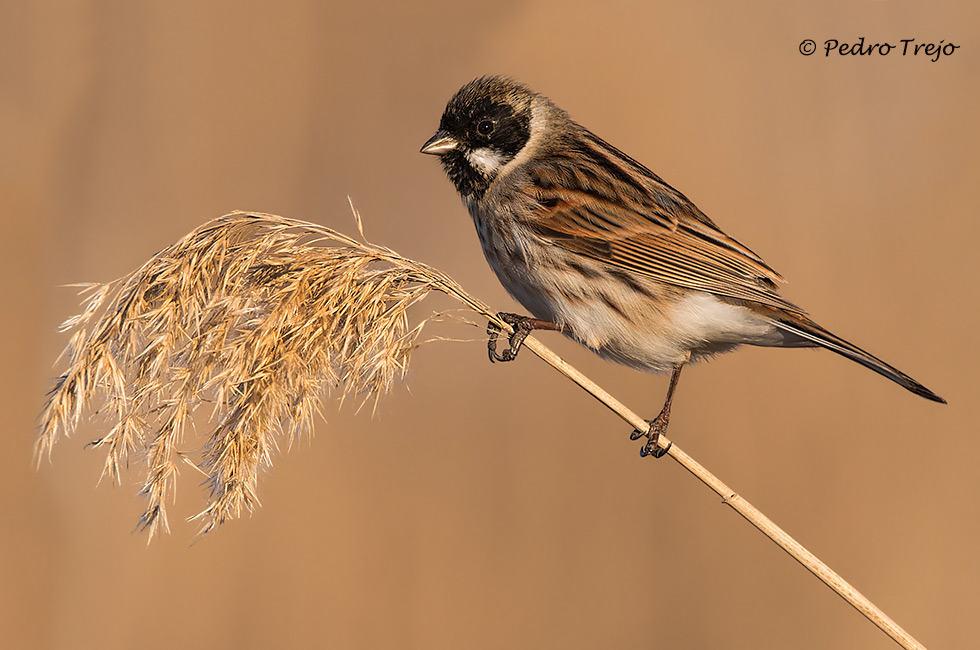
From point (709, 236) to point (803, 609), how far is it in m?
1.56

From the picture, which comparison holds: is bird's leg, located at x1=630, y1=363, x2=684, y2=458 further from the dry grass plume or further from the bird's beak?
the bird's beak

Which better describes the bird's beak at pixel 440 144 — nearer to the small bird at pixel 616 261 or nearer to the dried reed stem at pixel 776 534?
the small bird at pixel 616 261

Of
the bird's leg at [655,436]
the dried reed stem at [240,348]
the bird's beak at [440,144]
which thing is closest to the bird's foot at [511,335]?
→ the dried reed stem at [240,348]

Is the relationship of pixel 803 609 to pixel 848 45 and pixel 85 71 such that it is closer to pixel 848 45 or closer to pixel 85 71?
pixel 848 45

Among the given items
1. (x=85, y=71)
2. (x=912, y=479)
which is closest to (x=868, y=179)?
(x=912, y=479)

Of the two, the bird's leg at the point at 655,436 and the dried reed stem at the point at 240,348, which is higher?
the dried reed stem at the point at 240,348

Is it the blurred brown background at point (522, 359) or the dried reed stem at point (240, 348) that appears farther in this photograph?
the blurred brown background at point (522, 359)

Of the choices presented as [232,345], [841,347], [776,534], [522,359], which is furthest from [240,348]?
[522,359]

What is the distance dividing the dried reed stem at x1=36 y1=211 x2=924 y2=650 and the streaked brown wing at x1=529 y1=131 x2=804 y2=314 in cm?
88

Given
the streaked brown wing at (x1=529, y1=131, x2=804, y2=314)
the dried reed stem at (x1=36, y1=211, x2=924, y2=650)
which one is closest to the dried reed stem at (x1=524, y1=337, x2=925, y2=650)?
the dried reed stem at (x1=36, y1=211, x2=924, y2=650)

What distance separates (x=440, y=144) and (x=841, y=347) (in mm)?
1471

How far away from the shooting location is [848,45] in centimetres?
413

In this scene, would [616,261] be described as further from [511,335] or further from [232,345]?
[232,345]

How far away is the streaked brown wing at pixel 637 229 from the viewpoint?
286 cm
